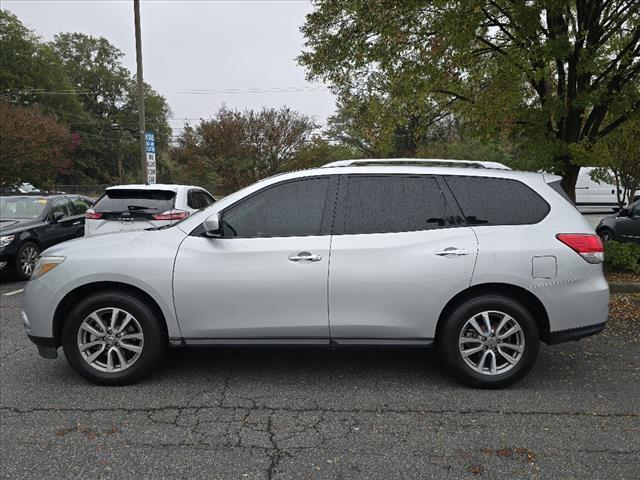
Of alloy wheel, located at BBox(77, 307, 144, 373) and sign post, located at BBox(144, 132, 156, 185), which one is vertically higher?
sign post, located at BBox(144, 132, 156, 185)

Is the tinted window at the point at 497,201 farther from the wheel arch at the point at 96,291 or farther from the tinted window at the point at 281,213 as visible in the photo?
the wheel arch at the point at 96,291

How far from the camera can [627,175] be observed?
8.88m

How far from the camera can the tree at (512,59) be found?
258 inches

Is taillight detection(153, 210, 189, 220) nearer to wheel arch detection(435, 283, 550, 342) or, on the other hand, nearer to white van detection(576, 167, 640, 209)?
wheel arch detection(435, 283, 550, 342)

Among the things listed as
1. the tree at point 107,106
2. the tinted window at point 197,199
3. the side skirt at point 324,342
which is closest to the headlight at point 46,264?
the side skirt at point 324,342

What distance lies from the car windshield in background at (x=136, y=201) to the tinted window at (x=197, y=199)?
517 mm

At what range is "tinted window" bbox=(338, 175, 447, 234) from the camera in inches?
153

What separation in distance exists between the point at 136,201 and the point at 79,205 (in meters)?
3.73

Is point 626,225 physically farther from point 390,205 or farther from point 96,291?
point 96,291

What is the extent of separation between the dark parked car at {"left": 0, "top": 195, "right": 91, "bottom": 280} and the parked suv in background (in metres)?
1.49

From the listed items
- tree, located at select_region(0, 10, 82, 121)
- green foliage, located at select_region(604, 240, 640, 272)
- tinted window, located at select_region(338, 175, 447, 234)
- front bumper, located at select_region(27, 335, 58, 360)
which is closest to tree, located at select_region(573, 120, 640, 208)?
green foliage, located at select_region(604, 240, 640, 272)

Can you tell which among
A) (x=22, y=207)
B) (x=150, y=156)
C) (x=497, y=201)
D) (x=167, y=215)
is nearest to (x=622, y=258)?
(x=497, y=201)

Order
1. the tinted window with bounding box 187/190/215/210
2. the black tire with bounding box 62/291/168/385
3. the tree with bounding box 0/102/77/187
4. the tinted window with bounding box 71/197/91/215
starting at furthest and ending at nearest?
the tree with bounding box 0/102/77/187 < the tinted window with bounding box 71/197/91/215 < the tinted window with bounding box 187/190/215/210 < the black tire with bounding box 62/291/168/385

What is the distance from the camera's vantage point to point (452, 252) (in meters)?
3.75
